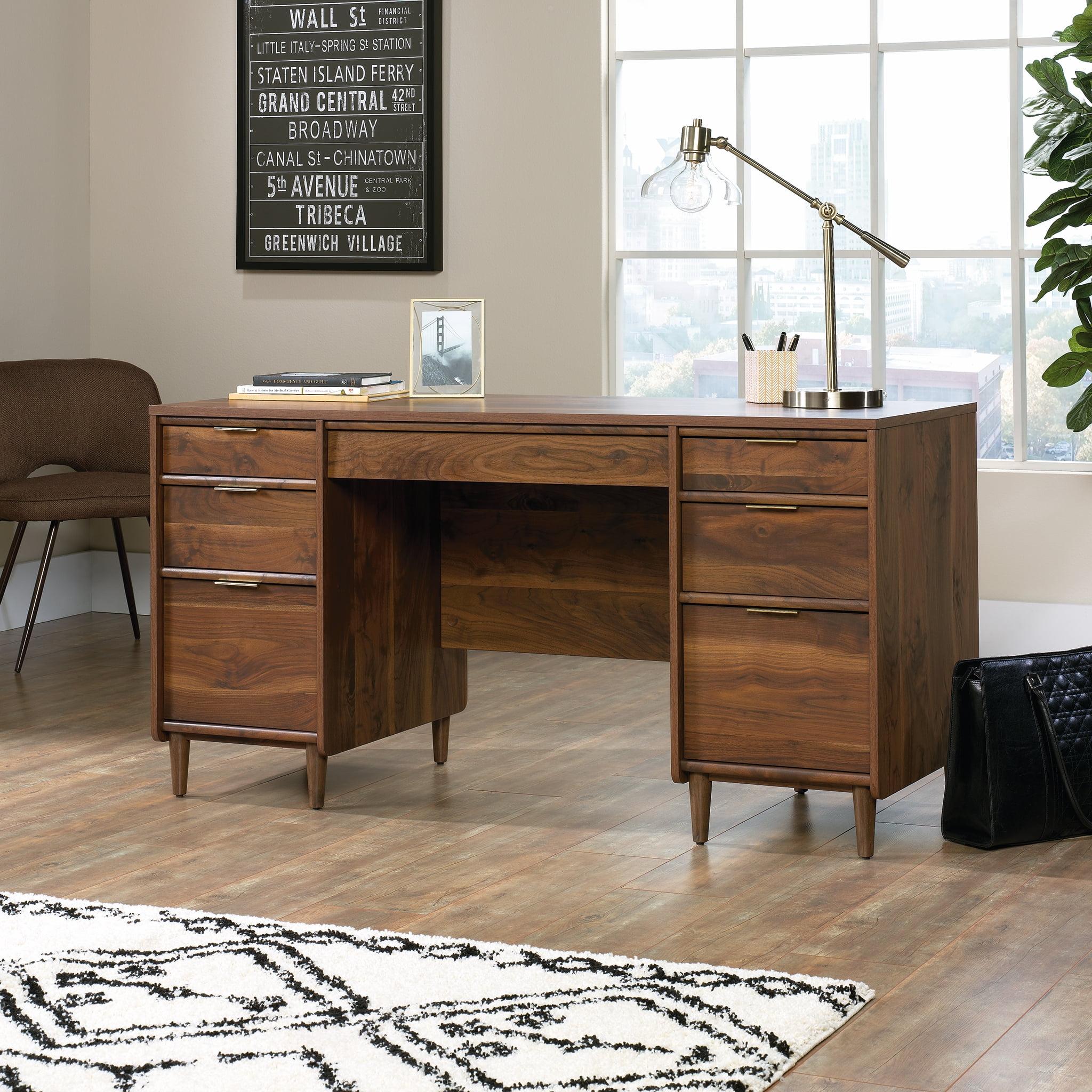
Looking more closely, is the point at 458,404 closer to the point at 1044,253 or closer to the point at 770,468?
the point at 770,468

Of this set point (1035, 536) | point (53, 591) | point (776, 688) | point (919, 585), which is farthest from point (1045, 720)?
point (53, 591)

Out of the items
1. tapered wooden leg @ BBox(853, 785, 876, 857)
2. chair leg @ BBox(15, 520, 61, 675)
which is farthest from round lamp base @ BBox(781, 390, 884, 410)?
chair leg @ BBox(15, 520, 61, 675)

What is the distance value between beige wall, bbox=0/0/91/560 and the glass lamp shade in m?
2.92

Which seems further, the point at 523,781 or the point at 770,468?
the point at 523,781

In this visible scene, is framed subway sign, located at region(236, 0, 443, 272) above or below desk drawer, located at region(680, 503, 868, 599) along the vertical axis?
above

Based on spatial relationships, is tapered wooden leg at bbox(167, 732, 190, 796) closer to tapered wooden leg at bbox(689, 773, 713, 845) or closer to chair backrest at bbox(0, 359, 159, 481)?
tapered wooden leg at bbox(689, 773, 713, 845)

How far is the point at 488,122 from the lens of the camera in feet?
17.4

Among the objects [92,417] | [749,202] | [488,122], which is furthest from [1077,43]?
[92,417]

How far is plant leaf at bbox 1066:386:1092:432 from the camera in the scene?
13.9ft

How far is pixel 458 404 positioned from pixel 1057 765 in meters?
1.31

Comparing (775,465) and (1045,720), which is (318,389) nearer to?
(775,465)

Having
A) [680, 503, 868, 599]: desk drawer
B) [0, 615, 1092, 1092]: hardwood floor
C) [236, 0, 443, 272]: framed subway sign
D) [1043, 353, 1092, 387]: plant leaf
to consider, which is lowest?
[0, 615, 1092, 1092]: hardwood floor

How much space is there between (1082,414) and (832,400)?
1.47 meters

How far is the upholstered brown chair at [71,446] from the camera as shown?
4.83 metres
